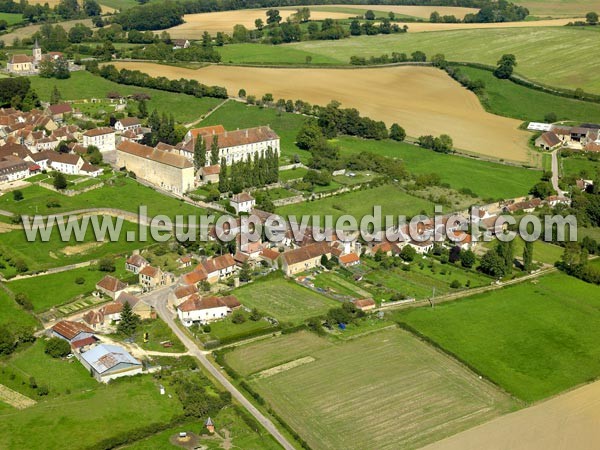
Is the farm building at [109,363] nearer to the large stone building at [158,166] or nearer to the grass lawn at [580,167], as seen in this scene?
the large stone building at [158,166]

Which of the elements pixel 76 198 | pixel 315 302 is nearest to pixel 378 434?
pixel 315 302

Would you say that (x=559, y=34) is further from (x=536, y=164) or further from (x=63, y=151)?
(x=63, y=151)

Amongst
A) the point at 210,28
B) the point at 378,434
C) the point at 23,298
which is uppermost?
the point at 210,28

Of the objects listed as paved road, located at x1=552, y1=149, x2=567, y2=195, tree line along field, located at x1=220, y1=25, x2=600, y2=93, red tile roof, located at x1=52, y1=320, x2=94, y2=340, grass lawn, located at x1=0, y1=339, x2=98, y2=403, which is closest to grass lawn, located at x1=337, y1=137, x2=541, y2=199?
paved road, located at x1=552, y1=149, x2=567, y2=195

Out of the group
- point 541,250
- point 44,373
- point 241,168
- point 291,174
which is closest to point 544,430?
point 44,373

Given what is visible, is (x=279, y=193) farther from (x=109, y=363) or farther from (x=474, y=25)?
(x=474, y=25)

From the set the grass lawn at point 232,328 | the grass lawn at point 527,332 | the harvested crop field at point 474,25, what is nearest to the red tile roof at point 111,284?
the grass lawn at point 232,328

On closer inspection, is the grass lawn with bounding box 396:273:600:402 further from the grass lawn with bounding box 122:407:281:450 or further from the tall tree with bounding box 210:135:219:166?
the tall tree with bounding box 210:135:219:166
